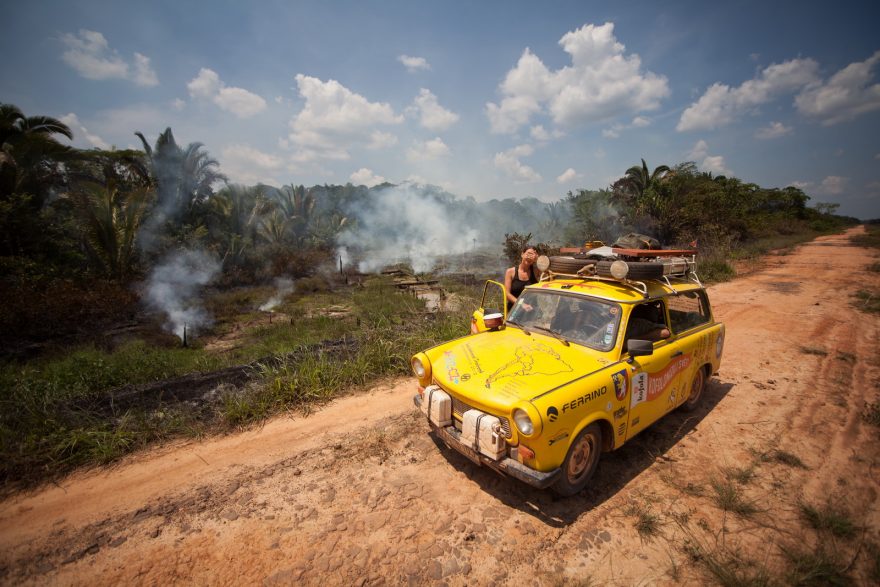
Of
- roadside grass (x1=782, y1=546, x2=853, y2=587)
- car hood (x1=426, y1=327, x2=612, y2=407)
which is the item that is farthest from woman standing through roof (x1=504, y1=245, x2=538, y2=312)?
roadside grass (x1=782, y1=546, x2=853, y2=587)

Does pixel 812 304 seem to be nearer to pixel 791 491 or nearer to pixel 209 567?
pixel 791 491

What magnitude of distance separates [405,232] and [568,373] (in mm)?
42165

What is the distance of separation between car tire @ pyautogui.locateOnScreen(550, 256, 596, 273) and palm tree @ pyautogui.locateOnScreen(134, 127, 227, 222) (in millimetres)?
24812

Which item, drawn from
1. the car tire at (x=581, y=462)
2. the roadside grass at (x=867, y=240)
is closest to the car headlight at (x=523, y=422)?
the car tire at (x=581, y=462)

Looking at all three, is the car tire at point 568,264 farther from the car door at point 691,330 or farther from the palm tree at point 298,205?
the palm tree at point 298,205

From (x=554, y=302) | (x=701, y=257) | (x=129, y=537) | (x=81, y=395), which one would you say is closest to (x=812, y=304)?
(x=701, y=257)

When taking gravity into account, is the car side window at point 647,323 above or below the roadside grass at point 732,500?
above

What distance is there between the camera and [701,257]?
17.1 m

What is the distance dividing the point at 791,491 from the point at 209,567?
17.1ft

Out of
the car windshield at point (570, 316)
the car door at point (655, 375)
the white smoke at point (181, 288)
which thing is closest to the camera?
the car door at point (655, 375)

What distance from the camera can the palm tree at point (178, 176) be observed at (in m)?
22.0

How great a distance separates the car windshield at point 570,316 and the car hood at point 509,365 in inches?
5.9

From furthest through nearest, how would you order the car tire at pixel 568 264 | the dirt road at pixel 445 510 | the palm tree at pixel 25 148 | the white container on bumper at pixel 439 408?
the palm tree at pixel 25 148
the car tire at pixel 568 264
the white container on bumper at pixel 439 408
the dirt road at pixel 445 510

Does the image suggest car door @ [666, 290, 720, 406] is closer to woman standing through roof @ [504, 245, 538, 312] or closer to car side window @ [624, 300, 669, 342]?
car side window @ [624, 300, 669, 342]
